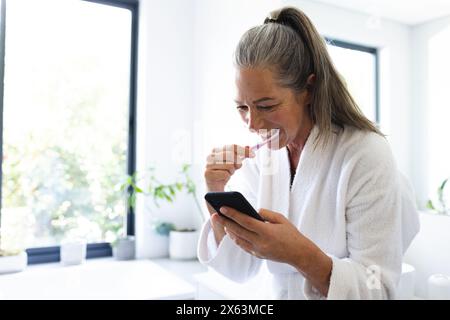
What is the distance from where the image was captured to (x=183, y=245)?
5.55ft

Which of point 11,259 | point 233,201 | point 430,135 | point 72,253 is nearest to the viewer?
point 233,201

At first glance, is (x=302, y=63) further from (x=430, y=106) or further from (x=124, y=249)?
(x=124, y=249)

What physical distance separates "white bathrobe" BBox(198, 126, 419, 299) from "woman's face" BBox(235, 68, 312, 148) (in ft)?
0.17

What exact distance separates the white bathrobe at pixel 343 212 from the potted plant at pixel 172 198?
833 millimetres

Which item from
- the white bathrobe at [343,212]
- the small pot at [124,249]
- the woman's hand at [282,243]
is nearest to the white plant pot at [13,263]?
the small pot at [124,249]

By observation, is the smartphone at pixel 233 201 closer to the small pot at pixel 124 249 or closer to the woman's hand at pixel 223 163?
the woman's hand at pixel 223 163

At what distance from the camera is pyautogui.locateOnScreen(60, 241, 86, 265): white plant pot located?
1603 mm

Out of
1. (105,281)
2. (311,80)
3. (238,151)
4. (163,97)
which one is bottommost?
(105,281)

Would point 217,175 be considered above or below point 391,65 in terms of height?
below

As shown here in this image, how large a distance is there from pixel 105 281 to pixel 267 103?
3.70ft

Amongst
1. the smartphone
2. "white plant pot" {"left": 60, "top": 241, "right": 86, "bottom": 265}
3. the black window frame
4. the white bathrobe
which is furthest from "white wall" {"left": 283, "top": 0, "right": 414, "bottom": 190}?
"white plant pot" {"left": 60, "top": 241, "right": 86, "bottom": 265}

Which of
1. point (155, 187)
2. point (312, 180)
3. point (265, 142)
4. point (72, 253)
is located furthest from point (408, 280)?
point (72, 253)
